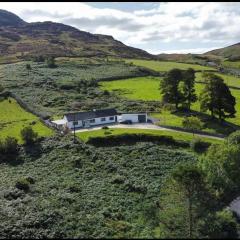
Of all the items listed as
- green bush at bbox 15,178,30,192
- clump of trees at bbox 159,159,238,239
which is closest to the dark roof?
green bush at bbox 15,178,30,192

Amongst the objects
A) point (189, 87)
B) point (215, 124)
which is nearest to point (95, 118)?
point (189, 87)

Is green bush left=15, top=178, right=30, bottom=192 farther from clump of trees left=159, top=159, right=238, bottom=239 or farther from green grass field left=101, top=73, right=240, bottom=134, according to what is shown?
green grass field left=101, top=73, right=240, bottom=134

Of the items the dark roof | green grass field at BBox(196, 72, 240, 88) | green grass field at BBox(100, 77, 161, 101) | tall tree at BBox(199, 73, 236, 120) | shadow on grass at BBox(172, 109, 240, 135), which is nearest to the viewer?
shadow on grass at BBox(172, 109, 240, 135)

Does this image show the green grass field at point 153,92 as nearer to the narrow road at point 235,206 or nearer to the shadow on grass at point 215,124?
the shadow on grass at point 215,124

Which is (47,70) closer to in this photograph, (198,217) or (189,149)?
(189,149)

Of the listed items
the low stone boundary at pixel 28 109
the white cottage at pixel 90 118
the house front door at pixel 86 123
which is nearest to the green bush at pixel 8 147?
the low stone boundary at pixel 28 109

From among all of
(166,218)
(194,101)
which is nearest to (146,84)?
(194,101)
